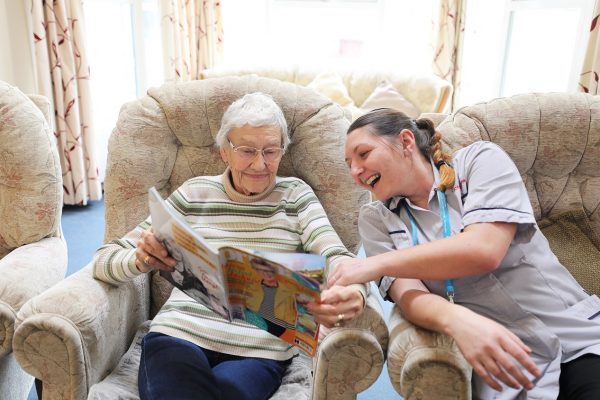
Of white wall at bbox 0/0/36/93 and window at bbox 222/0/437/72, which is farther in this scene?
window at bbox 222/0/437/72

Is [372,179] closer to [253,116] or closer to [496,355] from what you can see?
[253,116]

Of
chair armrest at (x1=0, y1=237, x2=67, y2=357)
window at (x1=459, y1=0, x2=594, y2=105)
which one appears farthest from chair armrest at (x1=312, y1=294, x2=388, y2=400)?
A: window at (x1=459, y1=0, x2=594, y2=105)

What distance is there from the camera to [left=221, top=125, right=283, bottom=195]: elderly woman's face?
138 cm

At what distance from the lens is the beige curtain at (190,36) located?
4.21 m

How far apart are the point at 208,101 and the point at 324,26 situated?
386 centimetres

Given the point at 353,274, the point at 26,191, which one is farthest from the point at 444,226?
the point at 26,191

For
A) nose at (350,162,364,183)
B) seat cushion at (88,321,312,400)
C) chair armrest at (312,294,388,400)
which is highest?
nose at (350,162,364,183)

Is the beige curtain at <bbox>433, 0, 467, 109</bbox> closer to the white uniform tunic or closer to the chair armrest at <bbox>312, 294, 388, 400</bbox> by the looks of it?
the white uniform tunic

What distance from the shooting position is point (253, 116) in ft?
4.53

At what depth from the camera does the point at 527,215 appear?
1.12 meters

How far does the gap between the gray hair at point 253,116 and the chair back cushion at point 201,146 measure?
17 cm

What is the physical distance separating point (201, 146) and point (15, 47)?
2.38 meters

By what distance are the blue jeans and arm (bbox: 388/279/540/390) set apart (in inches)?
17.3

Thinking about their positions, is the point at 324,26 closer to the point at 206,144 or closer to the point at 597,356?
the point at 206,144
